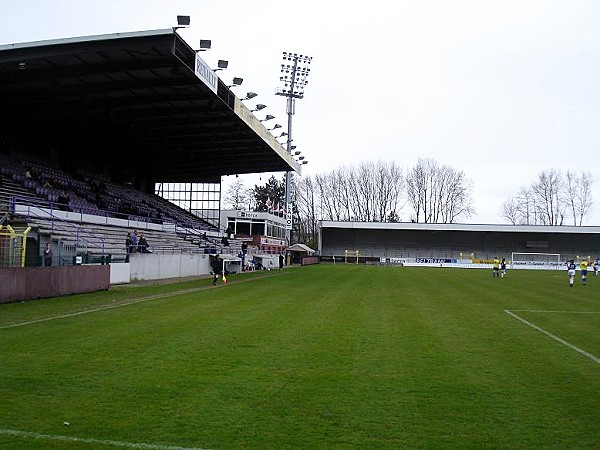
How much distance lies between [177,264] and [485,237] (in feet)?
227

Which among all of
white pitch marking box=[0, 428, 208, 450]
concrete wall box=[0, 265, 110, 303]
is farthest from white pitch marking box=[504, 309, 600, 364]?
concrete wall box=[0, 265, 110, 303]

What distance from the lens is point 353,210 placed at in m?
112

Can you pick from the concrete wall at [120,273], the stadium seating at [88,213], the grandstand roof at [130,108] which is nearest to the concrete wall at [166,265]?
the stadium seating at [88,213]

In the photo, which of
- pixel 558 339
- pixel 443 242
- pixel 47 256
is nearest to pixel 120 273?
pixel 47 256

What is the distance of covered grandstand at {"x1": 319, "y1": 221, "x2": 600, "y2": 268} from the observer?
91.6 meters

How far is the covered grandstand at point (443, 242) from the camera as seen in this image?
91625 millimetres

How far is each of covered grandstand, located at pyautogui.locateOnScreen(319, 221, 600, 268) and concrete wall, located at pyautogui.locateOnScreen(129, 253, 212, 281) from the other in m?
51.9

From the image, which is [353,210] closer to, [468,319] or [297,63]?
[297,63]

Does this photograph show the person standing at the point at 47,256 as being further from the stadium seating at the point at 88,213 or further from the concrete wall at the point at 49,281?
the stadium seating at the point at 88,213

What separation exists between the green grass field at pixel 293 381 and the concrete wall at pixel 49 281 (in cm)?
206

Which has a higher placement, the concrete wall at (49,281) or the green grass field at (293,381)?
the concrete wall at (49,281)

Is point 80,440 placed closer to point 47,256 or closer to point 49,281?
point 49,281

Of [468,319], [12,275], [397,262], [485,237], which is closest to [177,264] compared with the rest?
[12,275]

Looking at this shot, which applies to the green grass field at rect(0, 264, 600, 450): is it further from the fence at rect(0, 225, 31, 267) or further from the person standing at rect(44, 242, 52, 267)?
the person standing at rect(44, 242, 52, 267)
